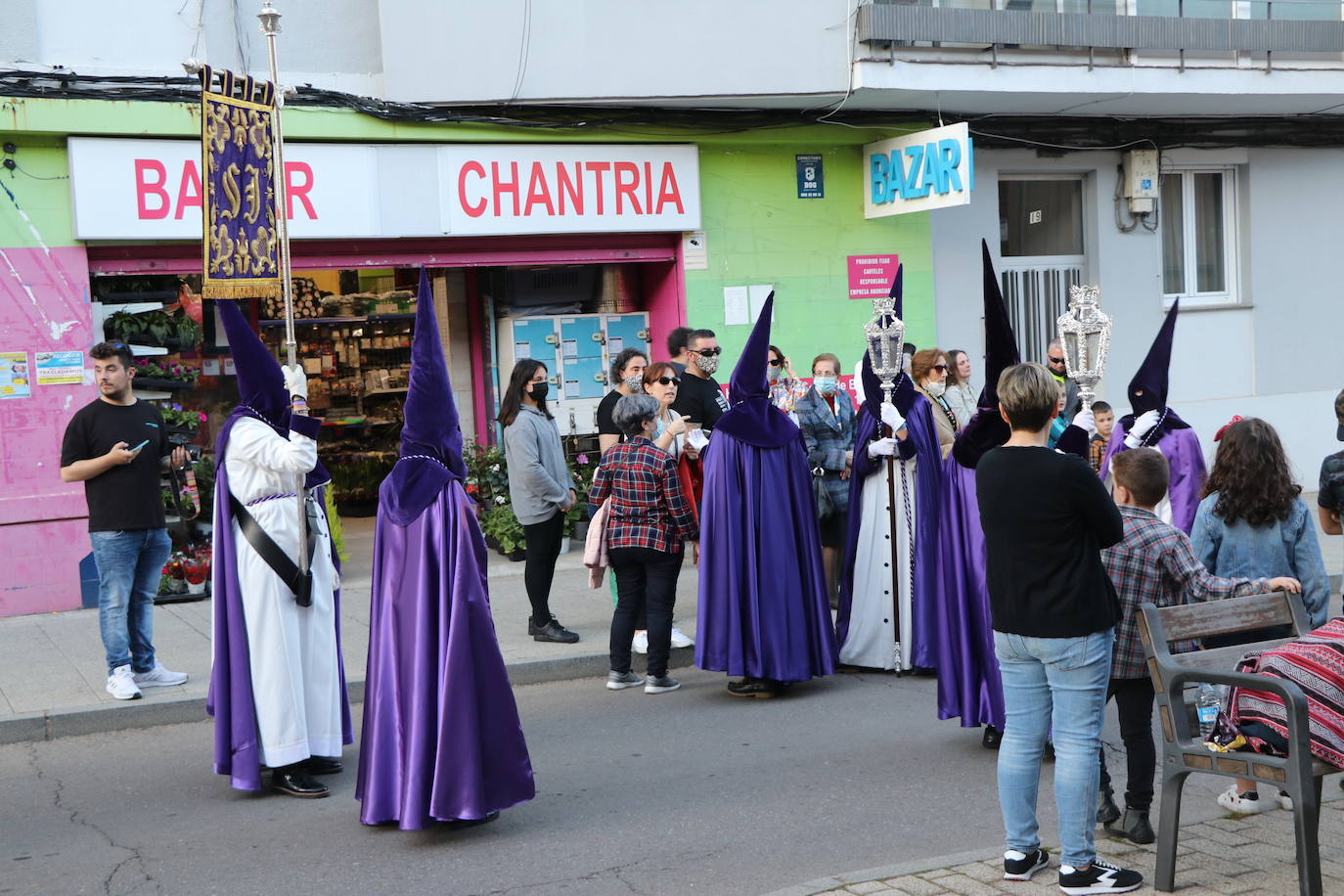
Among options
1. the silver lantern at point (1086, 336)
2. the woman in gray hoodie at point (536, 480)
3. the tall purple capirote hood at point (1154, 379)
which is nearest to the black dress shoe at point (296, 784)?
the woman in gray hoodie at point (536, 480)

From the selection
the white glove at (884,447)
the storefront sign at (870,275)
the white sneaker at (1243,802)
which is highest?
the storefront sign at (870,275)

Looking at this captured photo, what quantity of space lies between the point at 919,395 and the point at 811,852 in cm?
354

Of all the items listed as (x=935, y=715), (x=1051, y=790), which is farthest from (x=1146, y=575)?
(x=935, y=715)

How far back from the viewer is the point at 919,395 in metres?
Answer: 8.34

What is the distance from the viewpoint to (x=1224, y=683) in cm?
455

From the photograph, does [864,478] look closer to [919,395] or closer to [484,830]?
[919,395]

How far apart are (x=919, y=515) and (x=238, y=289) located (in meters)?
4.03

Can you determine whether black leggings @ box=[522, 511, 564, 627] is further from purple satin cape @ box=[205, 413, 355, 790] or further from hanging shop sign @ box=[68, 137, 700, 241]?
hanging shop sign @ box=[68, 137, 700, 241]

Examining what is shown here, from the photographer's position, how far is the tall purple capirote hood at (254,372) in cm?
625

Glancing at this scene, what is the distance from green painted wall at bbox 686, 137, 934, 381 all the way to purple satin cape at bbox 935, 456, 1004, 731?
638 cm

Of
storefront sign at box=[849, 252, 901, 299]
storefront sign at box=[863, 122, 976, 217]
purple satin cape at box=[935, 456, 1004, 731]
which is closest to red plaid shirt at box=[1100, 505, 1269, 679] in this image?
purple satin cape at box=[935, 456, 1004, 731]

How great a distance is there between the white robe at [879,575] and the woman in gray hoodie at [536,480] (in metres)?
1.99

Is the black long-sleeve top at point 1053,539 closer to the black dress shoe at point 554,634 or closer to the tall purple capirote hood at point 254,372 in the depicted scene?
the tall purple capirote hood at point 254,372

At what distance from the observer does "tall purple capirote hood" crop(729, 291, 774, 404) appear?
7.86m
